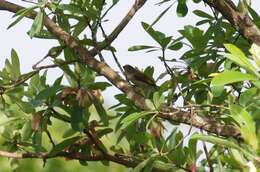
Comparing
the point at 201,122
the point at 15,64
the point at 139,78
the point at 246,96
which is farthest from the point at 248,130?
the point at 15,64

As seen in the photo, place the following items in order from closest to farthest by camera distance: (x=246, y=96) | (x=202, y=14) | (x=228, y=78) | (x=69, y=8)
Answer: (x=228, y=78) → (x=246, y=96) → (x=69, y=8) → (x=202, y=14)

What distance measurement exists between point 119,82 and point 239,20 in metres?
0.39

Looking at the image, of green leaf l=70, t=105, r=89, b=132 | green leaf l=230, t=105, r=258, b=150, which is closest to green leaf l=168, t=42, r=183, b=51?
green leaf l=70, t=105, r=89, b=132

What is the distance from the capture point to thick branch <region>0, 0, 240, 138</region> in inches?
64.2

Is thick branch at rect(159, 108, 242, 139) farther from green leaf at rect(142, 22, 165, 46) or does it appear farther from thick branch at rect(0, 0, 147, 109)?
green leaf at rect(142, 22, 165, 46)

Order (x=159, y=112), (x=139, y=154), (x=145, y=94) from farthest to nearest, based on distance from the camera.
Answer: (x=139, y=154)
(x=145, y=94)
(x=159, y=112)

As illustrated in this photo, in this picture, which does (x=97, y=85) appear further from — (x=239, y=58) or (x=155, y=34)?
(x=239, y=58)

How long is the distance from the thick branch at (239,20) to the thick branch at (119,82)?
0.27 m

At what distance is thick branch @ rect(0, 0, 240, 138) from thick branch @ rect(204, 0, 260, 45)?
269 mm

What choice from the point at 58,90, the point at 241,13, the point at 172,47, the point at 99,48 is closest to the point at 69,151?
the point at 58,90

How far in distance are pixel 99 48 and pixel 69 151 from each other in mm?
351

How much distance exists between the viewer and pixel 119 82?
1771 mm

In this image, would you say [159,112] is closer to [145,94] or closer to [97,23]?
[145,94]

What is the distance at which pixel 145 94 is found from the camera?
184 centimetres
